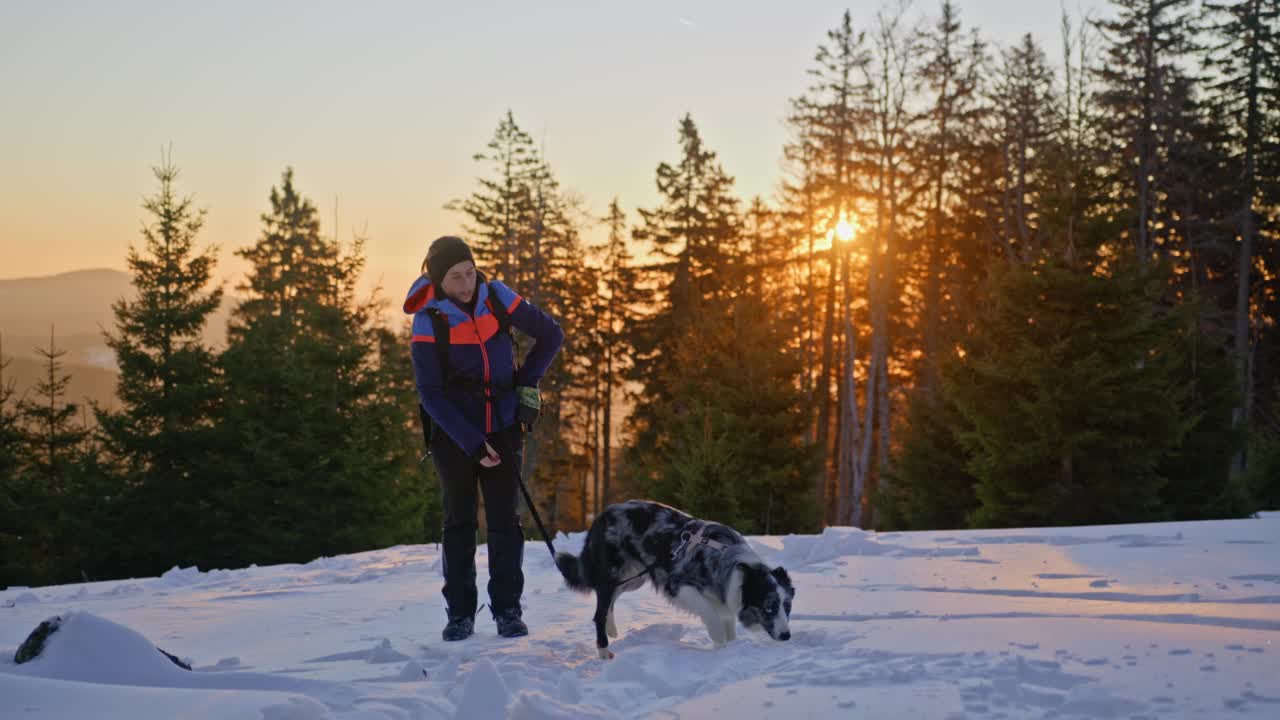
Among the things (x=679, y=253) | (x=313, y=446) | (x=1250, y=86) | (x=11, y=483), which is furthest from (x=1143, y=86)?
(x=11, y=483)

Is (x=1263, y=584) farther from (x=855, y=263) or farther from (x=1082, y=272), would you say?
(x=855, y=263)

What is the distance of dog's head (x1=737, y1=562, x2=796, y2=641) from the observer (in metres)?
4.68

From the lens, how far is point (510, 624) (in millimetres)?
5191

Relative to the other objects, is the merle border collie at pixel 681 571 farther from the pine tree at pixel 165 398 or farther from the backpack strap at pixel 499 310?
the pine tree at pixel 165 398

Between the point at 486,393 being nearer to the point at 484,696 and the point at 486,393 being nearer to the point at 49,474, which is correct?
the point at 484,696

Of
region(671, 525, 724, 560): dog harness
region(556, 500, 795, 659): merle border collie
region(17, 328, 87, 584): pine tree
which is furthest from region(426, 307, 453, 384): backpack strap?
region(17, 328, 87, 584): pine tree

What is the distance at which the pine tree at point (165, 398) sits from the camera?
22422mm

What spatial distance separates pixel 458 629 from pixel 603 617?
935 millimetres

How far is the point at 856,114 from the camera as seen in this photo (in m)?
26.2

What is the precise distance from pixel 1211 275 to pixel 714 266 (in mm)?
18995

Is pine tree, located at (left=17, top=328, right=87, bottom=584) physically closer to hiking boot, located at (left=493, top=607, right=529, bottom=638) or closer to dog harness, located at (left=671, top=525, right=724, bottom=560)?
hiking boot, located at (left=493, top=607, right=529, bottom=638)

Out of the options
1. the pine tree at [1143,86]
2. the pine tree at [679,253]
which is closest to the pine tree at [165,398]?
the pine tree at [679,253]

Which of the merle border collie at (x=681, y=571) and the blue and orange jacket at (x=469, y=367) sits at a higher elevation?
the blue and orange jacket at (x=469, y=367)

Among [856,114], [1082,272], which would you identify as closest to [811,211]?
[856,114]
